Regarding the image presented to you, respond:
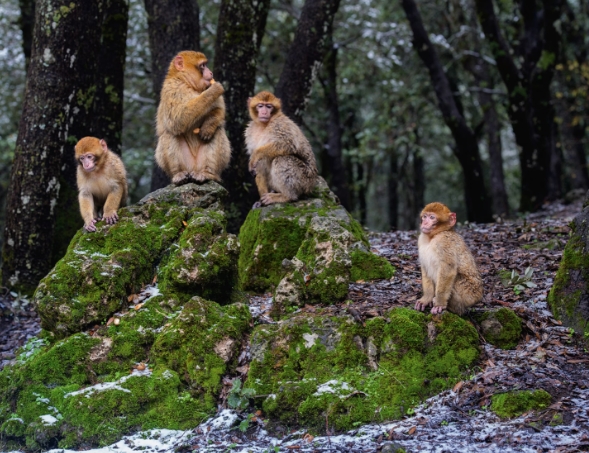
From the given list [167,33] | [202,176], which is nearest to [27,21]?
[167,33]

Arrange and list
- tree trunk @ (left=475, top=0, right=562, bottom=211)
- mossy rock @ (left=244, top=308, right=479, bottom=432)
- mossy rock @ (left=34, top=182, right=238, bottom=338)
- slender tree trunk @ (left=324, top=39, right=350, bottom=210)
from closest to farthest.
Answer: mossy rock @ (left=244, top=308, right=479, bottom=432) → mossy rock @ (left=34, top=182, right=238, bottom=338) → tree trunk @ (left=475, top=0, right=562, bottom=211) → slender tree trunk @ (left=324, top=39, right=350, bottom=210)

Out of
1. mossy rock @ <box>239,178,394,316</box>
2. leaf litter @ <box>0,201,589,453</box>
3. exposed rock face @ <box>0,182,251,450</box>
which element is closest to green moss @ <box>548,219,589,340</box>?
leaf litter @ <box>0,201,589,453</box>

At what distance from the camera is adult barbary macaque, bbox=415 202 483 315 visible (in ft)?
20.3

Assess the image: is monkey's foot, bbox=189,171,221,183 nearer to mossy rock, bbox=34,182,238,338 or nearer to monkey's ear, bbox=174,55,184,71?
mossy rock, bbox=34,182,238,338

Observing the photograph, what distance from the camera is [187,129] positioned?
27.7 feet

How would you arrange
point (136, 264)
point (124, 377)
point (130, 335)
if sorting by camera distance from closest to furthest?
point (124, 377) < point (130, 335) < point (136, 264)

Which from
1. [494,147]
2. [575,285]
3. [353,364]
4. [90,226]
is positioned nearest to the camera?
[353,364]

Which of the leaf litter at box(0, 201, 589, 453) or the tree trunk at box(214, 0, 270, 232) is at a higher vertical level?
the tree trunk at box(214, 0, 270, 232)

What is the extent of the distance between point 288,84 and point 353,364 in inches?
284

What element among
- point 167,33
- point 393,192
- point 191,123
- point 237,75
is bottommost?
point 393,192

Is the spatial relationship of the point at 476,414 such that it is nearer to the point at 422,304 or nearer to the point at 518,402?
the point at 518,402

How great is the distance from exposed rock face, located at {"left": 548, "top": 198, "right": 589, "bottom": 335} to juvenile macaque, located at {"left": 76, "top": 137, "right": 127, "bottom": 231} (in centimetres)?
486

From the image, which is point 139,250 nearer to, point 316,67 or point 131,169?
point 316,67

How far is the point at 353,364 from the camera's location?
19.8 feet
